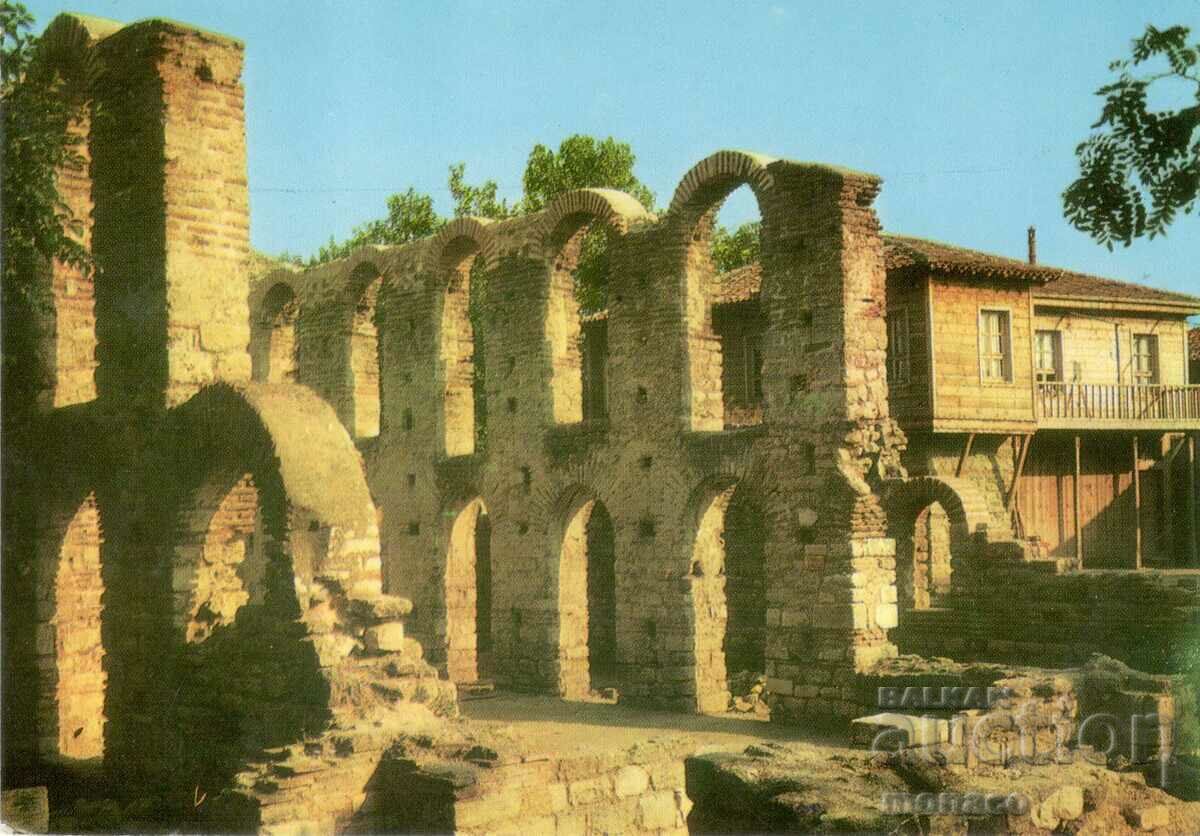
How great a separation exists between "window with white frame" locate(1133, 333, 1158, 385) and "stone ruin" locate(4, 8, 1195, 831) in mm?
11235

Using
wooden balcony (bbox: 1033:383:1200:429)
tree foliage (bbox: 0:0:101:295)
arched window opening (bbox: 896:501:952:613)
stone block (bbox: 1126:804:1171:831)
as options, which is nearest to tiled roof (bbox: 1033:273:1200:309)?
wooden balcony (bbox: 1033:383:1200:429)

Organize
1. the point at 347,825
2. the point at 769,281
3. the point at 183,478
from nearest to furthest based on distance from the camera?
the point at 347,825 < the point at 183,478 < the point at 769,281

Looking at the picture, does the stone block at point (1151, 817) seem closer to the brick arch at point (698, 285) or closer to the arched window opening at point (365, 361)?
the brick arch at point (698, 285)

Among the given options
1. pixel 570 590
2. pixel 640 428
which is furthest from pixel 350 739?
pixel 570 590

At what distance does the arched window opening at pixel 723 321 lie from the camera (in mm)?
17656

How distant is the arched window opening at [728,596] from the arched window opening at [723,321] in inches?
57.0

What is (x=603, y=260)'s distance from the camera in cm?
3058

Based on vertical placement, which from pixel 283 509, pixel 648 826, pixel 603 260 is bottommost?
pixel 648 826

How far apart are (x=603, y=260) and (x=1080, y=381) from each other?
10255mm

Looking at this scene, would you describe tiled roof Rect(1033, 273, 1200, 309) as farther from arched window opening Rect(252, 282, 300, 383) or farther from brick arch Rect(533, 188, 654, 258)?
arched window opening Rect(252, 282, 300, 383)

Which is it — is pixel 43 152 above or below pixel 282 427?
above

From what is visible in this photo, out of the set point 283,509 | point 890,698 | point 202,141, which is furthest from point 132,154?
point 890,698

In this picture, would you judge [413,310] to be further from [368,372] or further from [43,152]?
[43,152]

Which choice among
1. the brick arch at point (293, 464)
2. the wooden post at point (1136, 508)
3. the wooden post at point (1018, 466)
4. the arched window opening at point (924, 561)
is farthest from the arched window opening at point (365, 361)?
the wooden post at point (1136, 508)
